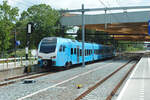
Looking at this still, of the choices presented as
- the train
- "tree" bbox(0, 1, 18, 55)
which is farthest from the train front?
"tree" bbox(0, 1, 18, 55)

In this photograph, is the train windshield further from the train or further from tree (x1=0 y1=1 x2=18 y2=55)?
tree (x1=0 y1=1 x2=18 y2=55)

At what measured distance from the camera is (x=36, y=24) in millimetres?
37062

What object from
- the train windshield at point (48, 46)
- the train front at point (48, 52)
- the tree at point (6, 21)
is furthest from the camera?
the tree at point (6, 21)

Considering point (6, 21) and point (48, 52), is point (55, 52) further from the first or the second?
point (6, 21)

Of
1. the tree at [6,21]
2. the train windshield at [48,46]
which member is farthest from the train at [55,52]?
the tree at [6,21]

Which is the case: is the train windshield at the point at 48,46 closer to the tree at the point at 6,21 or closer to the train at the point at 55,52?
the train at the point at 55,52

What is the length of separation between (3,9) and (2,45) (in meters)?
5.04

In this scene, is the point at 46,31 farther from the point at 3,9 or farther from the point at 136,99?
the point at 136,99

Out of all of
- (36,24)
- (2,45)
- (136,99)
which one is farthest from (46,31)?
(136,99)

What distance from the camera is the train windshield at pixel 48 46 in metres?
20.4

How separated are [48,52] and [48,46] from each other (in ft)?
1.80

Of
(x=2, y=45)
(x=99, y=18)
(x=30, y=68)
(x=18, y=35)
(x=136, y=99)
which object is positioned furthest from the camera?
(x=18, y=35)

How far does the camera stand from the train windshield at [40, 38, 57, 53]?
20438mm

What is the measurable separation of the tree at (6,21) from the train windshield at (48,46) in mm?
12806
